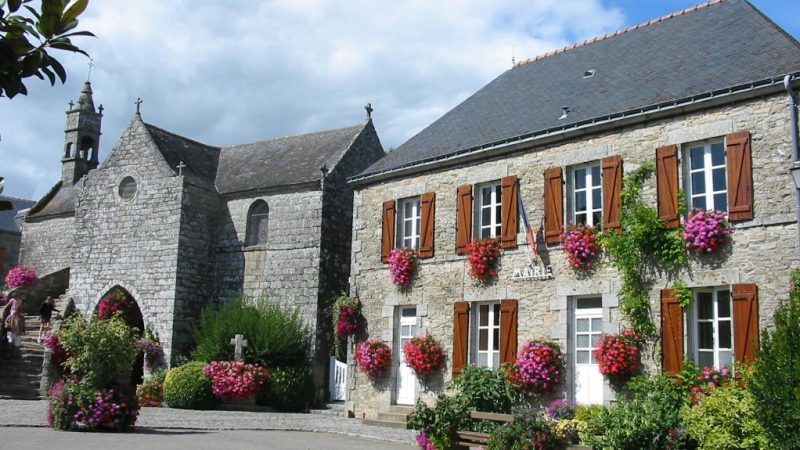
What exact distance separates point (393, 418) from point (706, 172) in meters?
7.08

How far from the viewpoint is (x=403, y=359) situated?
1503 centimetres

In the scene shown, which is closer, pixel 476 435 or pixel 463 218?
pixel 476 435

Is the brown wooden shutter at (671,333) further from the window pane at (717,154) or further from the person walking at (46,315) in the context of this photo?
the person walking at (46,315)

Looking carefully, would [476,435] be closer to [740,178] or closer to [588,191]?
[588,191]

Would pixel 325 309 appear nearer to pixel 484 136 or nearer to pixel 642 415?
pixel 484 136

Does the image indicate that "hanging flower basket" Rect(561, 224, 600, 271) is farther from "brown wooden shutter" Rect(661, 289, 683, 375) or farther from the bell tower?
the bell tower

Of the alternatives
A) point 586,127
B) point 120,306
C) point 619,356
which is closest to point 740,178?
point 586,127

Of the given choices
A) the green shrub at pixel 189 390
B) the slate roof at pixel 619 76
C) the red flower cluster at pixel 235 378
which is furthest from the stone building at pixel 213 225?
the slate roof at pixel 619 76

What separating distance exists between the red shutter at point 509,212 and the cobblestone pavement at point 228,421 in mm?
3719

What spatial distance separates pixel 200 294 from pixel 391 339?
698 centimetres

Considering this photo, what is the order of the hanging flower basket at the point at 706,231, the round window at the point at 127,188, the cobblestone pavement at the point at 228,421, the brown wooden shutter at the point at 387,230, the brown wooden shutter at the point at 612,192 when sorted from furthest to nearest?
the round window at the point at 127,188, the brown wooden shutter at the point at 387,230, the cobblestone pavement at the point at 228,421, the brown wooden shutter at the point at 612,192, the hanging flower basket at the point at 706,231

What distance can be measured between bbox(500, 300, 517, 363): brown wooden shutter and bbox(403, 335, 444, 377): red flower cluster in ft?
4.49

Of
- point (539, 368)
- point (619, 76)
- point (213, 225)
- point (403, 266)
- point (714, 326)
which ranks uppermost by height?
point (619, 76)

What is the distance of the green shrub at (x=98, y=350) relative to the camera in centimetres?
1145
